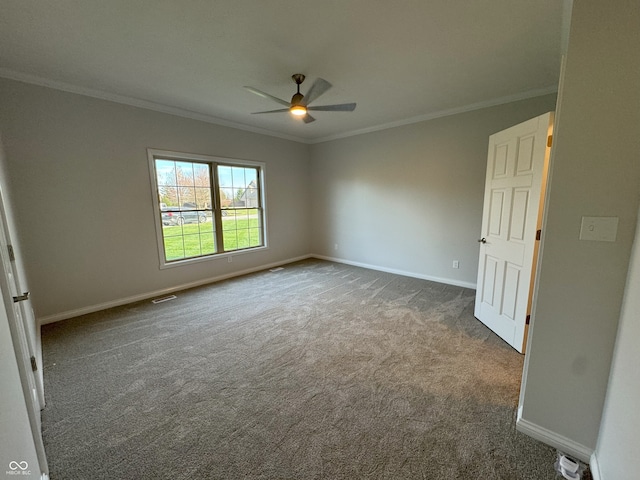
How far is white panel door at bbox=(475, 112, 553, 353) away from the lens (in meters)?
2.22

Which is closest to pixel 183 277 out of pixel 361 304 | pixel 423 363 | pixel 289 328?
pixel 289 328

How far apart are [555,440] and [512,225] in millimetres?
1734

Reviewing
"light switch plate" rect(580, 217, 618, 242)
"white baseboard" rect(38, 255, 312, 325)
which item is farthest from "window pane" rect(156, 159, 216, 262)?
"light switch plate" rect(580, 217, 618, 242)

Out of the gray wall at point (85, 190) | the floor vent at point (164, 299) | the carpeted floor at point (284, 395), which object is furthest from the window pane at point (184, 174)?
the carpeted floor at point (284, 395)

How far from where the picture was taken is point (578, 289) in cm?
135

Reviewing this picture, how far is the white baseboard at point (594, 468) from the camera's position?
1274 mm

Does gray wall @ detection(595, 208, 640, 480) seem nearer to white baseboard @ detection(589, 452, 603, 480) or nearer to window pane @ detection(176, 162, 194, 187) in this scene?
white baseboard @ detection(589, 452, 603, 480)

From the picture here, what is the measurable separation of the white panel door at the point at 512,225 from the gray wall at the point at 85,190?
4048 mm

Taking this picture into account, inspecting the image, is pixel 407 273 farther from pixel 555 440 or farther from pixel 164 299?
pixel 164 299

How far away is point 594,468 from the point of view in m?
1.32

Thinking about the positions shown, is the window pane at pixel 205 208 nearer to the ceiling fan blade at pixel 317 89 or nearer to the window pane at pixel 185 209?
the window pane at pixel 185 209

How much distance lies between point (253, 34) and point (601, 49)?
2.17m

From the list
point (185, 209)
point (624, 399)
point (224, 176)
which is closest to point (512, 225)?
point (624, 399)

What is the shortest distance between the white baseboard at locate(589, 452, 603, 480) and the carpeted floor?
0.16 m
